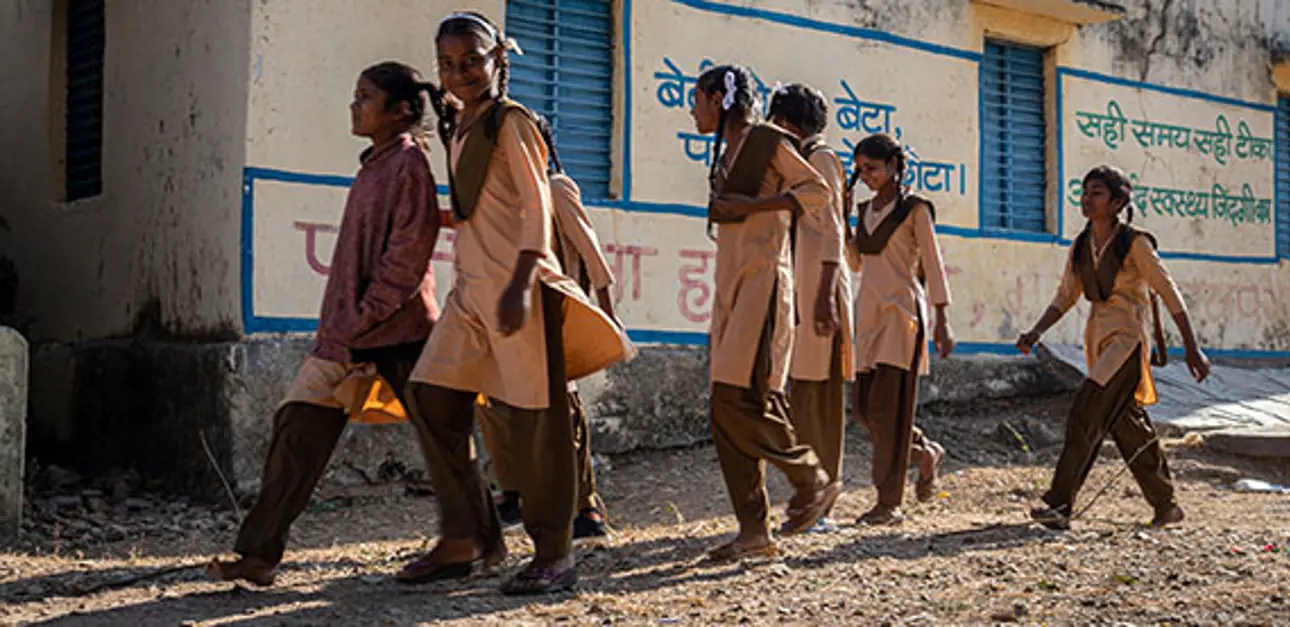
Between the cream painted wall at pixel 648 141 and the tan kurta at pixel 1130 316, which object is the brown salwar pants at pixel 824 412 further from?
the cream painted wall at pixel 648 141

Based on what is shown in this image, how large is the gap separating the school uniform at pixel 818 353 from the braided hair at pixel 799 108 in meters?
0.07

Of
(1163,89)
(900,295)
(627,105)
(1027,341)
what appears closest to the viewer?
(1027,341)

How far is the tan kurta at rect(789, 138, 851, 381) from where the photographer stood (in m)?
5.29

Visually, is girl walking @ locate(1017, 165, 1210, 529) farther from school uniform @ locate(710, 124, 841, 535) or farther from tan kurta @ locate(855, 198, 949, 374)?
school uniform @ locate(710, 124, 841, 535)

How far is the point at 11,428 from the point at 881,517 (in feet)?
10.9

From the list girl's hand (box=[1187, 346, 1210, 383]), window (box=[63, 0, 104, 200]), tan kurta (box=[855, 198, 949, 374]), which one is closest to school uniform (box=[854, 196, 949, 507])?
tan kurta (box=[855, 198, 949, 374])

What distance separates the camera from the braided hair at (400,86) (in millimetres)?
4000

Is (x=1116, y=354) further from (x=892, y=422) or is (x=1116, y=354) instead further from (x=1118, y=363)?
(x=892, y=422)

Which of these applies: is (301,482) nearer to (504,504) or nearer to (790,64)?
(504,504)

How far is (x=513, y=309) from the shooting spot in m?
3.56

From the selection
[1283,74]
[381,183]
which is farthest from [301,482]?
[1283,74]

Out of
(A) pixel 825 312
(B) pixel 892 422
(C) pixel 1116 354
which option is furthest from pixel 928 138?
(A) pixel 825 312

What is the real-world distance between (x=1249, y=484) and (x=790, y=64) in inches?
132

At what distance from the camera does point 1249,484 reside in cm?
740
